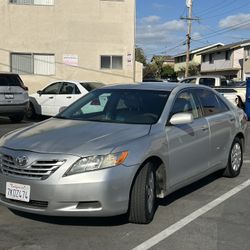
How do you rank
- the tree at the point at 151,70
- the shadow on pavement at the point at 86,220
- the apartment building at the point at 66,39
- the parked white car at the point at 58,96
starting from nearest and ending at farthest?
Answer: the shadow on pavement at the point at 86,220 → the parked white car at the point at 58,96 → the apartment building at the point at 66,39 → the tree at the point at 151,70

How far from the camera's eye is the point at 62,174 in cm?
468

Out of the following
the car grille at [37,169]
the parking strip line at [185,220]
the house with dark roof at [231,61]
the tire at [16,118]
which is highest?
the house with dark roof at [231,61]

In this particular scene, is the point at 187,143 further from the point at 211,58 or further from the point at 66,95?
the point at 211,58

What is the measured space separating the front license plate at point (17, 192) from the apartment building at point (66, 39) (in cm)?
1709

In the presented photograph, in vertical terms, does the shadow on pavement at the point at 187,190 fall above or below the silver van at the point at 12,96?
below

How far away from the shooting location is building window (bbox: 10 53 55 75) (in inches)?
848

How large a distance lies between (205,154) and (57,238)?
2580mm

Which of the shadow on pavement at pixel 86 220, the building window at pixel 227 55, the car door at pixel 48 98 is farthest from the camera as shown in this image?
the building window at pixel 227 55

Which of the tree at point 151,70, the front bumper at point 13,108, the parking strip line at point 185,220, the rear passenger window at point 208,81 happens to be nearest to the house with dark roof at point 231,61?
the tree at point 151,70

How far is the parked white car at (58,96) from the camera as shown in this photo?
16.0 meters

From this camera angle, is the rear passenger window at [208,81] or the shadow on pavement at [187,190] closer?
the shadow on pavement at [187,190]

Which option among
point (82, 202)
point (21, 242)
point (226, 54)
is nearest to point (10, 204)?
point (21, 242)

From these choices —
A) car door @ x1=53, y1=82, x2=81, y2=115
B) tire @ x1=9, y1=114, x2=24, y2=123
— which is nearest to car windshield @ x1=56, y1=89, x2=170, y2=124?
car door @ x1=53, y1=82, x2=81, y2=115

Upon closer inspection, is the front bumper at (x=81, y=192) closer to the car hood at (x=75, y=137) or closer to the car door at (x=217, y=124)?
the car hood at (x=75, y=137)
